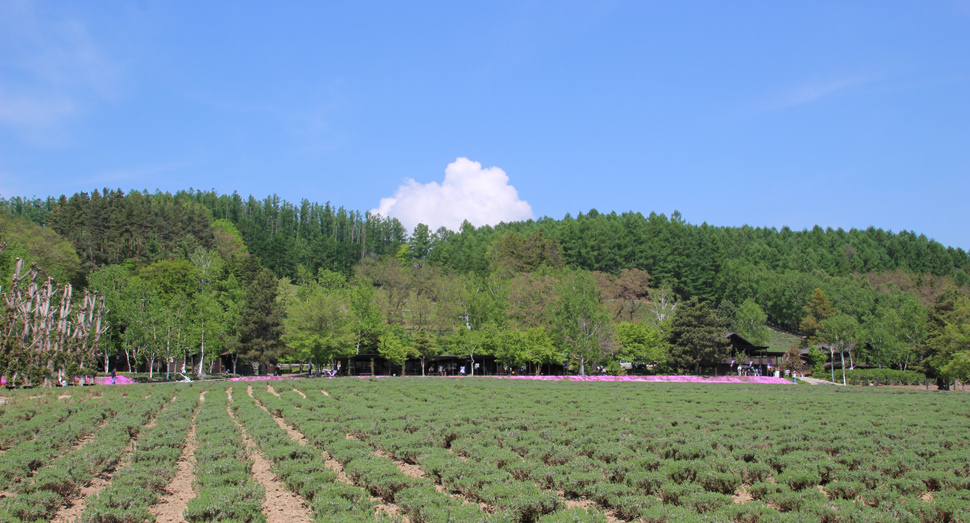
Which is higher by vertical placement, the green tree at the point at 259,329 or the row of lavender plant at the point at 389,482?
the green tree at the point at 259,329

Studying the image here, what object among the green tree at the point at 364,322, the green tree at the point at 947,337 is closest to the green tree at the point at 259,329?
the green tree at the point at 364,322

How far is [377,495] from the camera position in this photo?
1193 centimetres

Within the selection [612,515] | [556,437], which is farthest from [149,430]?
[612,515]

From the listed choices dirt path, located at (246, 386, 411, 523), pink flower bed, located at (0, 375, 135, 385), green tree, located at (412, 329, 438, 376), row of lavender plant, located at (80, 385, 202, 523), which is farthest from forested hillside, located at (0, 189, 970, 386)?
row of lavender plant, located at (80, 385, 202, 523)

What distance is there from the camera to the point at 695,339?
198ft

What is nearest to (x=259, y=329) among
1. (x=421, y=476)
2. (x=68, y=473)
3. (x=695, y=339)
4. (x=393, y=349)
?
(x=393, y=349)

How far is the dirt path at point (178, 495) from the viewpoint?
10.7 metres

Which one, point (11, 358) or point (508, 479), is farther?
point (11, 358)

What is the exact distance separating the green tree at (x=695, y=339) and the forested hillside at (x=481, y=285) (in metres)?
0.51

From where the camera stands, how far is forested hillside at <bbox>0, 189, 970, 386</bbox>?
2383 inches

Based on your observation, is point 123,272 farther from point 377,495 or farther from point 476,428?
Result: point 377,495

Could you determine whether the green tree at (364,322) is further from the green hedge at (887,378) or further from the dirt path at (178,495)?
the green hedge at (887,378)

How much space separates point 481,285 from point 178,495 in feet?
245

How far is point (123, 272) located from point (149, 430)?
2571 inches
